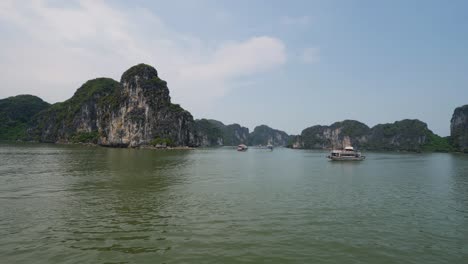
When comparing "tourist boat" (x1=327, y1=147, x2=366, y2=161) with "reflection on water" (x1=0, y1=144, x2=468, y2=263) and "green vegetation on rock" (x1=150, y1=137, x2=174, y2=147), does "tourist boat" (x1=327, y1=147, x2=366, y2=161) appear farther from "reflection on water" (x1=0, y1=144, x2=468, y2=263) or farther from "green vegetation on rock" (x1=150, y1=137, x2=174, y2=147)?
"green vegetation on rock" (x1=150, y1=137, x2=174, y2=147)

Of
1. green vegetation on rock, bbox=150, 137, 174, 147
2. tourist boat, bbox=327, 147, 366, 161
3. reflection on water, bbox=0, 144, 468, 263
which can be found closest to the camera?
reflection on water, bbox=0, 144, 468, 263

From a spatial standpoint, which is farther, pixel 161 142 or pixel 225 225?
pixel 161 142

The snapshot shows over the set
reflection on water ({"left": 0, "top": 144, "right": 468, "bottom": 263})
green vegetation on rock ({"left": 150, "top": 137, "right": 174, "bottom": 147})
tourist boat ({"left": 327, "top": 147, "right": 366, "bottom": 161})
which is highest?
green vegetation on rock ({"left": 150, "top": 137, "right": 174, "bottom": 147})

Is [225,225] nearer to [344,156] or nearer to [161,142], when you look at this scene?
[344,156]

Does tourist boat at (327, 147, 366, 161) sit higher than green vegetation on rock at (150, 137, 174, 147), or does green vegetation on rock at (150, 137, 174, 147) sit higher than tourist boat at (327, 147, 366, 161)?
green vegetation on rock at (150, 137, 174, 147)

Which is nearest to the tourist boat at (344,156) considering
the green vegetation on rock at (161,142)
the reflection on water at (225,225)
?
the reflection on water at (225,225)

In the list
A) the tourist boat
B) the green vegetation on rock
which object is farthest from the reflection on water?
the green vegetation on rock

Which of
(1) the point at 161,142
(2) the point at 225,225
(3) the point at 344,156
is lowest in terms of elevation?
(2) the point at 225,225

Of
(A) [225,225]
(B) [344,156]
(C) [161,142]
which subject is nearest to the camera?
(A) [225,225]

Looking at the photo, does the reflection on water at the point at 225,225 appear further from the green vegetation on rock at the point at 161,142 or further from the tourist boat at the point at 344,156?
the green vegetation on rock at the point at 161,142

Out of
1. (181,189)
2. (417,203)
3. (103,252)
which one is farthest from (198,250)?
(417,203)

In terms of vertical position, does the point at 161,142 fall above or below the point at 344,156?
above

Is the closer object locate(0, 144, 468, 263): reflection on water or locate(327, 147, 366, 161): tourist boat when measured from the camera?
locate(0, 144, 468, 263): reflection on water

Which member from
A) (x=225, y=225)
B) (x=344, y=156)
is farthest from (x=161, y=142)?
(x=225, y=225)
